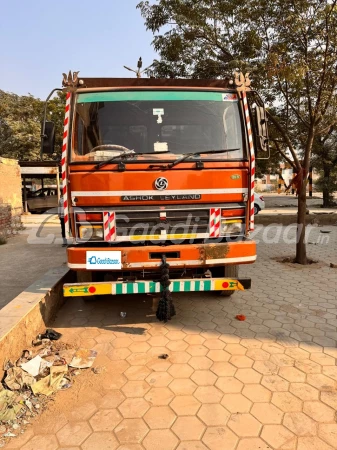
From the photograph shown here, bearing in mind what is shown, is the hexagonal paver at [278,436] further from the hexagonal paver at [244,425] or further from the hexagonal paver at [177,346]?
the hexagonal paver at [177,346]

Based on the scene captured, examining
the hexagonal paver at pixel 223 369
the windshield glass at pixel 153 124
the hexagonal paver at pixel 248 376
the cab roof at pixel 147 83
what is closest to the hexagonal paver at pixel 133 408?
the hexagonal paver at pixel 223 369

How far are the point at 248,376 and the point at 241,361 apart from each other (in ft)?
0.76

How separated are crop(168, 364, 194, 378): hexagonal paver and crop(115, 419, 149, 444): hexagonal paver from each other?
613 mm

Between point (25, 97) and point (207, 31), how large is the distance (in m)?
23.2

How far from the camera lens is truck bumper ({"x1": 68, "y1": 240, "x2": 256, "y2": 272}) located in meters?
3.37

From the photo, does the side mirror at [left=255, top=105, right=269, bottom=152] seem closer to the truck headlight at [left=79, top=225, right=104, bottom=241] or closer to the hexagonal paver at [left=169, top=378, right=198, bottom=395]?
the truck headlight at [left=79, top=225, right=104, bottom=241]

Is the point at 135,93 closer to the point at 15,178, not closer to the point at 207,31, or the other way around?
the point at 207,31

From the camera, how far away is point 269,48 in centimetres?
584

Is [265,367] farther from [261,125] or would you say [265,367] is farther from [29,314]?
[261,125]

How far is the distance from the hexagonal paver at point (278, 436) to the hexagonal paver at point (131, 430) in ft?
2.66

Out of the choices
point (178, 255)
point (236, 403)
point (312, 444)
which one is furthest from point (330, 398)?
point (178, 255)

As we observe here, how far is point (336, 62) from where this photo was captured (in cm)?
561

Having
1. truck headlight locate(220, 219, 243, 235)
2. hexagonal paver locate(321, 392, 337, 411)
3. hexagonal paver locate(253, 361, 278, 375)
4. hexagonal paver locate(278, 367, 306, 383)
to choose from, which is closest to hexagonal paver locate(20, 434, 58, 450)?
hexagonal paver locate(253, 361, 278, 375)

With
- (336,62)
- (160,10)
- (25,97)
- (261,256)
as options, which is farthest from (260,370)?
(25,97)
